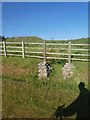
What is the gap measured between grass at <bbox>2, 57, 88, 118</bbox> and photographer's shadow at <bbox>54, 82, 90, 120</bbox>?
1.55ft

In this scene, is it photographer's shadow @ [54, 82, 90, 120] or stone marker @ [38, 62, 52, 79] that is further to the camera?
stone marker @ [38, 62, 52, 79]

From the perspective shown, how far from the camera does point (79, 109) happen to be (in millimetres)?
14078

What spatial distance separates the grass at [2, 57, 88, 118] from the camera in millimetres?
14211

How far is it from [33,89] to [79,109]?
422 cm

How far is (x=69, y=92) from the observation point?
670 inches

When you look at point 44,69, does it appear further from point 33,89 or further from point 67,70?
point 33,89

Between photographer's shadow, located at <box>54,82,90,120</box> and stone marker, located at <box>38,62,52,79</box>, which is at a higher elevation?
stone marker, located at <box>38,62,52,79</box>

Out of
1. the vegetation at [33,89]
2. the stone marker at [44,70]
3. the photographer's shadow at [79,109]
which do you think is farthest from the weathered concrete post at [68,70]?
the photographer's shadow at [79,109]

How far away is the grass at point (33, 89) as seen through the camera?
14211 mm

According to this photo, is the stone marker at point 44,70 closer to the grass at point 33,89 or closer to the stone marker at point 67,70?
the grass at point 33,89

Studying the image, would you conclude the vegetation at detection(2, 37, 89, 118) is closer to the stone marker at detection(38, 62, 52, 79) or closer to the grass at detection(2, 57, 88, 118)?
the grass at detection(2, 57, 88, 118)

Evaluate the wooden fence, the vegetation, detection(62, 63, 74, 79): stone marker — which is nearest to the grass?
the vegetation

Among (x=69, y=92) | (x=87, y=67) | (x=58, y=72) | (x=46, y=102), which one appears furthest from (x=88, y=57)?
(x=46, y=102)

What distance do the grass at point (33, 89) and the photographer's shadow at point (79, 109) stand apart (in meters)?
0.47
